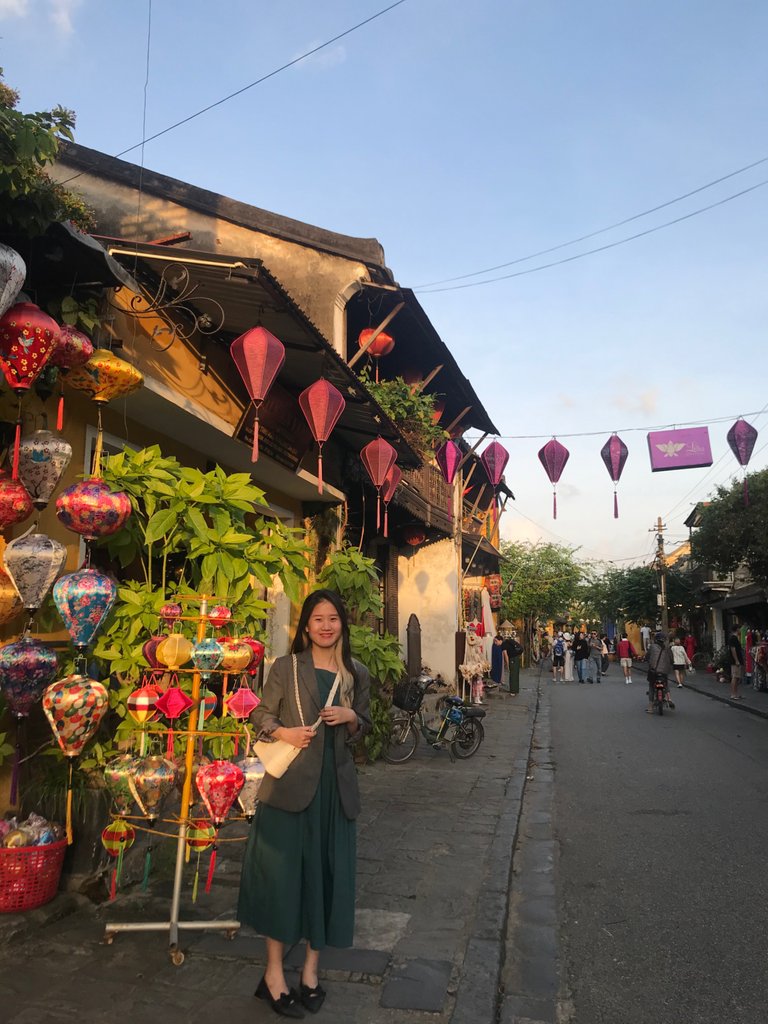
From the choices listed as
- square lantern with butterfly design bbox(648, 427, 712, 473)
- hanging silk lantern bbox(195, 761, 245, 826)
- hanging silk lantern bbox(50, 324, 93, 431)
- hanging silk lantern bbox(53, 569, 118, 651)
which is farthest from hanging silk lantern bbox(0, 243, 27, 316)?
square lantern with butterfly design bbox(648, 427, 712, 473)

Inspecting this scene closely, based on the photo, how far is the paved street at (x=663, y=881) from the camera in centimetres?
360

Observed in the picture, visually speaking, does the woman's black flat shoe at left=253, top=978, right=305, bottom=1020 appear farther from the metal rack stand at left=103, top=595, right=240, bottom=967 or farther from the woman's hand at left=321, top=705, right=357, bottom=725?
the woman's hand at left=321, top=705, right=357, bottom=725

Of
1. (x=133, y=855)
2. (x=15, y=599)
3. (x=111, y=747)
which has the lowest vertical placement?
(x=133, y=855)

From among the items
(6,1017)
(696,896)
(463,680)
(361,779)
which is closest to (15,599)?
(6,1017)

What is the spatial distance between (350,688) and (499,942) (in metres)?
1.85

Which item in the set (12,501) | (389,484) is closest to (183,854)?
(12,501)

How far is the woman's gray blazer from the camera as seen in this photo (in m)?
3.21

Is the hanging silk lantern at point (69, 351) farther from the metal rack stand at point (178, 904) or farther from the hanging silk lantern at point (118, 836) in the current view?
the hanging silk lantern at point (118, 836)

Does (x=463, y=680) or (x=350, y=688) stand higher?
(x=350, y=688)

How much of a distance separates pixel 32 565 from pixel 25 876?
1657mm

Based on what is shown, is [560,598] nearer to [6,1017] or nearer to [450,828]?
[450,828]

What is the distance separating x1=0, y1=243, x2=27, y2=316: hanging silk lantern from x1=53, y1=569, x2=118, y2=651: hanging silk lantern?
4.59 ft

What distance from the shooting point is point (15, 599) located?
3.93m

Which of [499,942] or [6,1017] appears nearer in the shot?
[6,1017]
